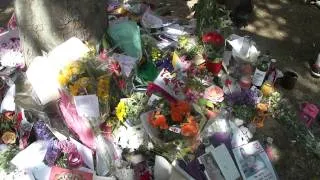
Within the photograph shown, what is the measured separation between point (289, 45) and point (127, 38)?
2.18 m

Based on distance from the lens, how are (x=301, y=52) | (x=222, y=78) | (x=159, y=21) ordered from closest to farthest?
(x=222, y=78)
(x=159, y=21)
(x=301, y=52)

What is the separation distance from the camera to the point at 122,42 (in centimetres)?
343

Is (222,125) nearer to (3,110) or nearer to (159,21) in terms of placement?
(159,21)

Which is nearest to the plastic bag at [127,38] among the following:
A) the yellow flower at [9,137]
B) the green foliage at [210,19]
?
the green foliage at [210,19]

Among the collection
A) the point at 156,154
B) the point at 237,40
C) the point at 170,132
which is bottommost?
the point at 156,154

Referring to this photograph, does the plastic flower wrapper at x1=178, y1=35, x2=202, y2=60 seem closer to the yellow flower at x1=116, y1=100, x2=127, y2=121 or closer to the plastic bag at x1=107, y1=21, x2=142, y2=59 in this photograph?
the plastic bag at x1=107, y1=21, x2=142, y2=59

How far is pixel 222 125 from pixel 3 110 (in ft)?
5.72

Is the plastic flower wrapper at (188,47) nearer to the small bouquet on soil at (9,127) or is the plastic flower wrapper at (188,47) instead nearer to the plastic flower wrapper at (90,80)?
the plastic flower wrapper at (90,80)

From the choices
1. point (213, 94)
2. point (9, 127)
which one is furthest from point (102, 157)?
point (213, 94)

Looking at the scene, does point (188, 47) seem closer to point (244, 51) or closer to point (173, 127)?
point (244, 51)

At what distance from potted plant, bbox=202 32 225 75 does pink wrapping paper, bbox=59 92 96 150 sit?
3.92 feet

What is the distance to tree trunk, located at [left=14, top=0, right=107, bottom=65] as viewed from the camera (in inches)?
117

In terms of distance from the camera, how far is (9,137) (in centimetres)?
308

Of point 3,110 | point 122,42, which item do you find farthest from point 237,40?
point 3,110
